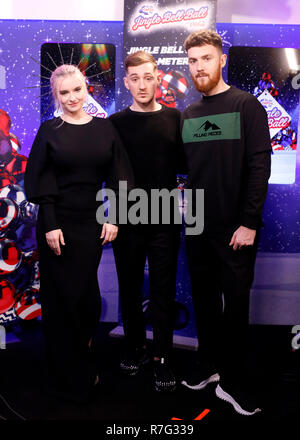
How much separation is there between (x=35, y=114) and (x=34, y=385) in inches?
75.5

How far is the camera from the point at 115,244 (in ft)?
8.25

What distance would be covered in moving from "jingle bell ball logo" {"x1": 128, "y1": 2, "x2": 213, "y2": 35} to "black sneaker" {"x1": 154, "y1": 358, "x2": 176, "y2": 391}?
2071 millimetres

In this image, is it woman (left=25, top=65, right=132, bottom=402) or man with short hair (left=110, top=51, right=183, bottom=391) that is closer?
woman (left=25, top=65, right=132, bottom=402)

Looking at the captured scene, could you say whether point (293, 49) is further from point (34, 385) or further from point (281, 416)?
point (34, 385)

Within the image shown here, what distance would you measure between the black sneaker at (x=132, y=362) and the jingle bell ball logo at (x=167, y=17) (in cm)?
204

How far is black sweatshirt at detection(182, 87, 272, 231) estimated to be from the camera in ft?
6.92

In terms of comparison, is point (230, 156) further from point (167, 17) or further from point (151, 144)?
point (167, 17)

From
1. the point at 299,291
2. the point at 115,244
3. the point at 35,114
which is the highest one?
the point at 35,114

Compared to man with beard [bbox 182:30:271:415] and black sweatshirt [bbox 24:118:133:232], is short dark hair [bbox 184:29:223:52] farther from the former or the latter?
black sweatshirt [bbox 24:118:133:232]

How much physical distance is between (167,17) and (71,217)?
151cm

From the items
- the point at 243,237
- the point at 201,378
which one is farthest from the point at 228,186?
the point at 201,378

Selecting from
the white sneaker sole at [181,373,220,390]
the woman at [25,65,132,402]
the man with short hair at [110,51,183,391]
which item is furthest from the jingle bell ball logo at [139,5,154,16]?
the white sneaker sole at [181,373,220,390]
